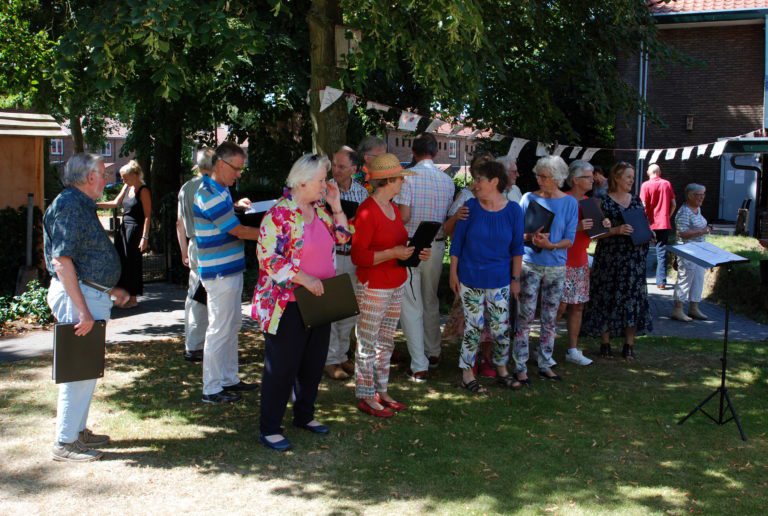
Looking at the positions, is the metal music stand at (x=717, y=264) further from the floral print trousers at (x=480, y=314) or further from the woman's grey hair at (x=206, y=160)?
the woman's grey hair at (x=206, y=160)

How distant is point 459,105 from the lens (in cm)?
852

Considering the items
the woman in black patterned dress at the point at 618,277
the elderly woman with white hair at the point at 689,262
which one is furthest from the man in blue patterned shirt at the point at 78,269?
the elderly woman with white hair at the point at 689,262

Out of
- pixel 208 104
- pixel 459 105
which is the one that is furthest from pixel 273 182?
pixel 459 105

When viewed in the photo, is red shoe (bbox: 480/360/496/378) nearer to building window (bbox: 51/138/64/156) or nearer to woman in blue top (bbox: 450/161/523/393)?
woman in blue top (bbox: 450/161/523/393)

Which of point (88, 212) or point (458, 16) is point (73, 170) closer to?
point (88, 212)

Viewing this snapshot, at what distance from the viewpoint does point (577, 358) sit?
24.1ft

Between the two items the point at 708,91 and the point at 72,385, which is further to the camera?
the point at 708,91

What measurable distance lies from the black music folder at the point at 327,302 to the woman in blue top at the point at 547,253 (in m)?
2.11

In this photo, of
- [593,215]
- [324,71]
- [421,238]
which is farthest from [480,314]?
[324,71]

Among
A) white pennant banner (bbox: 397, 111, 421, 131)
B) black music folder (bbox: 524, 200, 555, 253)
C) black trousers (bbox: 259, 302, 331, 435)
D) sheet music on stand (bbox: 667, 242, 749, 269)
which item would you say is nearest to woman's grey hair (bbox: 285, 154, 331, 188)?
black trousers (bbox: 259, 302, 331, 435)

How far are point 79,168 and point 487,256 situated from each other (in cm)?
307

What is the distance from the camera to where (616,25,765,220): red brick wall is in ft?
75.9

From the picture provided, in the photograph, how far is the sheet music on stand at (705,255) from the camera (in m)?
5.68

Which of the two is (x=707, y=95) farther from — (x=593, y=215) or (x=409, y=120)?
(x=593, y=215)
